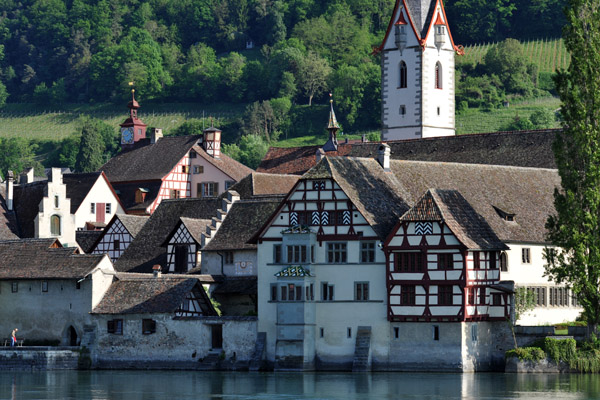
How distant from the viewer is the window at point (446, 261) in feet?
252

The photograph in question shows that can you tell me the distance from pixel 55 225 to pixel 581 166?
139 feet

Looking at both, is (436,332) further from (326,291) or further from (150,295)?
(150,295)

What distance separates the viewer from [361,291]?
7888cm

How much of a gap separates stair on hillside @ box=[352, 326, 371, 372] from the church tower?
140ft

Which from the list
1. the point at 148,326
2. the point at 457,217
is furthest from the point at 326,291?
the point at 148,326

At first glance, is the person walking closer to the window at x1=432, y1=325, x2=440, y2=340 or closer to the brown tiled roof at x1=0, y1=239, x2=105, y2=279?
the brown tiled roof at x1=0, y1=239, x2=105, y2=279

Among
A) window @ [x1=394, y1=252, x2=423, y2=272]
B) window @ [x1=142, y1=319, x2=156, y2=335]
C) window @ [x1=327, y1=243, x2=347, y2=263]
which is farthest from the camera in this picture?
window @ [x1=142, y1=319, x2=156, y2=335]

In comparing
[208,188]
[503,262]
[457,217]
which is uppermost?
[208,188]

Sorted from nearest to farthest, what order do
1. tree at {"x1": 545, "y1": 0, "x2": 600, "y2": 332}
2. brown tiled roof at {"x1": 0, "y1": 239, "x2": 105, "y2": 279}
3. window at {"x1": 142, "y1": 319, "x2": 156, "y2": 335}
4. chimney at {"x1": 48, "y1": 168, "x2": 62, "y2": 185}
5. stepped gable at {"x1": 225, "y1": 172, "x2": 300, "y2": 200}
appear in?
1. tree at {"x1": 545, "y1": 0, "x2": 600, "y2": 332}
2. window at {"x1": 142, "y1": 319, "x2": 156, "y2": 335}
3. brown tiled roof at {"x1": 0, "y1": 239, "x2": 105, "y2": 279}
4. stepped gable at {"x1": 225, "y1": 172, "x2": 300, "y2": 200}
5. chimney at {"x1": 48, "y1": 168, "x2": 62, "y2": 185}

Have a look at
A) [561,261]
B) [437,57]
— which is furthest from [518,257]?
[437,57]

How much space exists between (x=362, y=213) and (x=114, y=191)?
48212mm

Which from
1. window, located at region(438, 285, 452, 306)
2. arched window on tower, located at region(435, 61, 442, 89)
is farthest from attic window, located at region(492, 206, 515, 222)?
arched window on tower, located at region(435, 61, 442, 89)

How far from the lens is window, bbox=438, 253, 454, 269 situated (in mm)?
76875

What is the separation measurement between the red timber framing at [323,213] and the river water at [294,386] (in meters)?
7.07
